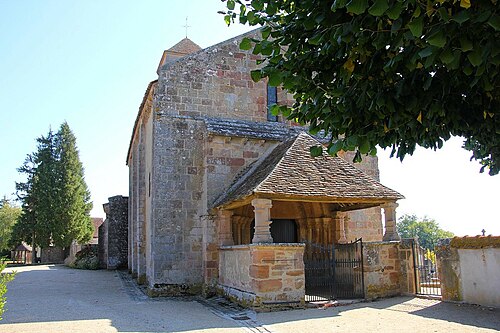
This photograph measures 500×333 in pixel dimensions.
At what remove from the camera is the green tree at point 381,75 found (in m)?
3.44

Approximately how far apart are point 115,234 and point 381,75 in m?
22.3

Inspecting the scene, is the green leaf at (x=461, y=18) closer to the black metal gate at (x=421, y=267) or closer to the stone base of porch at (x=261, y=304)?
the stone base of porch at (x=261, y=304)

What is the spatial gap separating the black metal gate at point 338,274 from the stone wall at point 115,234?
1532cm

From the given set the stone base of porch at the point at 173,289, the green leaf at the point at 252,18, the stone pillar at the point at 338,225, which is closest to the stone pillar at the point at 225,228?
the stone base of porch at the point at 173,289

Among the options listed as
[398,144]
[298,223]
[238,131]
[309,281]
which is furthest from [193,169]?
[398,144]

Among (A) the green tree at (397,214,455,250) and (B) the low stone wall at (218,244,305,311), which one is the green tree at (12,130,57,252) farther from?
(A) the green tree at (397,214,455,250)

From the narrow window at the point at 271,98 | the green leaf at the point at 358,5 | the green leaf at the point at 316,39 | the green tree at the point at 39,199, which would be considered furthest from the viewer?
the green tree at the point at 39,199

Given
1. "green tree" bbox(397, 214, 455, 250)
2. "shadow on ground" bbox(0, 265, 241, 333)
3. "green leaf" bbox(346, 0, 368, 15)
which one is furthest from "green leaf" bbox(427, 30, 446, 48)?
"green tree" bbox(397, 214, 455, 250)

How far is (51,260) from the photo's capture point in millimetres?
37250

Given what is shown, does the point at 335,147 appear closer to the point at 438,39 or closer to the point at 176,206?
the point at 438,39

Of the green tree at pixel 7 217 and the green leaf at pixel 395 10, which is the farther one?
Result: the green tree at pixel 7 217

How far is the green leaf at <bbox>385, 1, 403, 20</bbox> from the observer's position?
10.0ft

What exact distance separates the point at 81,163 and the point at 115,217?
1895 centimetres

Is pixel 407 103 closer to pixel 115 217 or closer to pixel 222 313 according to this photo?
pixel 222 313
